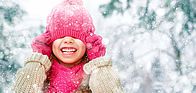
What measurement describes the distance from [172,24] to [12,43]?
1908mm

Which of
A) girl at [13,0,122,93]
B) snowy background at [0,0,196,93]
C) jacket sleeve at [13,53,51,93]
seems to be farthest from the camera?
snowy background at [0,0,196,93]

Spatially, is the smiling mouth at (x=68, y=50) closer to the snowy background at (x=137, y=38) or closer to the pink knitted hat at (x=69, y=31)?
the pink knitted hat at (x=69, y=31)

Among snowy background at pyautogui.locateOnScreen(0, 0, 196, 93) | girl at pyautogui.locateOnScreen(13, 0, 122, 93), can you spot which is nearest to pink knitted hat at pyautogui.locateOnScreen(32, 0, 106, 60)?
girl at pyautogui.locateOnScreen(13, 0, 122, 93)

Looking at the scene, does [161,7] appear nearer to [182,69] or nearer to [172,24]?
[172,24]

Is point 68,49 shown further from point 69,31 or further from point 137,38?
point 137,38

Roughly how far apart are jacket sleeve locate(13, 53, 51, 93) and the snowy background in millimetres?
2370

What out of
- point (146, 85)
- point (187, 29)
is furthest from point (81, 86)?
point (146, 85)

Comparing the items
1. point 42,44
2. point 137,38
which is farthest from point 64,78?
point 137,38

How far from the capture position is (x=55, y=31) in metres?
2.72

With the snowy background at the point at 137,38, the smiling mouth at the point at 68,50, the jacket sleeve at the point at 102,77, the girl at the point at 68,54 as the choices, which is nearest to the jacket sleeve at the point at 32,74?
the girl at the point at 68,54

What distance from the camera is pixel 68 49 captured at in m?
2.70

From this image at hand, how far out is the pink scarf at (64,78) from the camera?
8.81 ft

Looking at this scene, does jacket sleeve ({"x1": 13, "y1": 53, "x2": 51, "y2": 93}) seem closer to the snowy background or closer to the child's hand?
the child's hand

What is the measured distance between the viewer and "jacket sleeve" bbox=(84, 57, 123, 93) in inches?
98.2
